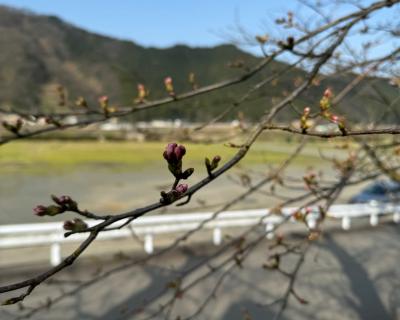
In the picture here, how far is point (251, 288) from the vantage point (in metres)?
6.48

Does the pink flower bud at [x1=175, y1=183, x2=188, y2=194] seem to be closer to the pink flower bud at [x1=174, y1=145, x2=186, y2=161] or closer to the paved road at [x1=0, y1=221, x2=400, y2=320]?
the pink flower bud at [x1=174, y1=145, x2=186, y2=161]

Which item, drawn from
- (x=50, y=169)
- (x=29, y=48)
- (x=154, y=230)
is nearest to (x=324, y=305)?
(x=154, y=230)

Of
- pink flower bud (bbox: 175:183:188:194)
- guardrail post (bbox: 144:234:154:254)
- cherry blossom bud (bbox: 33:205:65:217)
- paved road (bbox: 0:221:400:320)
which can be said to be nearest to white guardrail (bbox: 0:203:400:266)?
guardrail post (bbox: 144:234:154:254)

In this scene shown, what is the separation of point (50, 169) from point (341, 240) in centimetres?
2033

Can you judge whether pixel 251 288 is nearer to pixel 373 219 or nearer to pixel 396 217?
pixel 373 219

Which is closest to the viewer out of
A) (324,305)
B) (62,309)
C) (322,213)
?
(322,213)

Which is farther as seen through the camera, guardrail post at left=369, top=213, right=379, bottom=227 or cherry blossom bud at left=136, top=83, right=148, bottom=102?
guardrail post at left=369, top=213, right=379, bottom=227

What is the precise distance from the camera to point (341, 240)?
9.46 m

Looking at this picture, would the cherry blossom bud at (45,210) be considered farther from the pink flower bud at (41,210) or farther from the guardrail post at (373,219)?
the guardrail post at (373,219)

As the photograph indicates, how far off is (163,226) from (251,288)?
247 cm

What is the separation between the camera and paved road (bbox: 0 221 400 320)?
5660mm

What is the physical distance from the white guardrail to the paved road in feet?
1.31

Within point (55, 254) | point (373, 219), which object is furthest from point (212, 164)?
point (373, 219)

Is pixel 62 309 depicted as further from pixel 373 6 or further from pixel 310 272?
pixel 373 6
